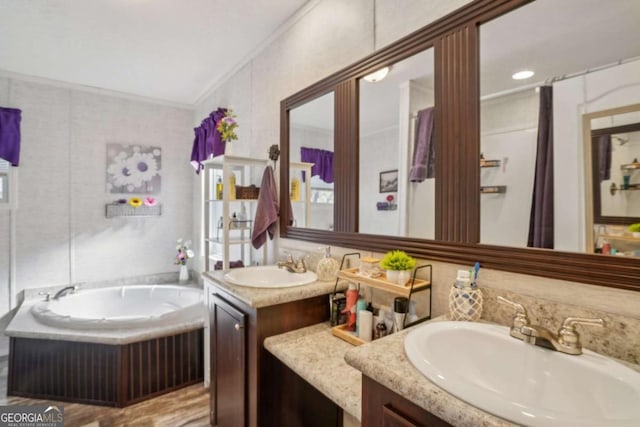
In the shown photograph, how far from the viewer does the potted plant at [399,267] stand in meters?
1.13

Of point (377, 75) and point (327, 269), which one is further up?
point (377, 75)

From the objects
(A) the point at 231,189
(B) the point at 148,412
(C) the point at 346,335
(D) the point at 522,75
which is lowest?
(B) the point at 148,412

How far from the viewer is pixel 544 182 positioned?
92 centimetres

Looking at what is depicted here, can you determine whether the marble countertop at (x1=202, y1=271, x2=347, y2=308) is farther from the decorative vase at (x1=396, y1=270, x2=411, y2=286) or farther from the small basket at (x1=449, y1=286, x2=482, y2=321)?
the small basket at (x1=449, y1=286, x2=482, y2=321)

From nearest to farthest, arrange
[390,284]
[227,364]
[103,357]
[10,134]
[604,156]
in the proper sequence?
[604,156] → [390,284] → [227,364] → [103,357] → [10,134]

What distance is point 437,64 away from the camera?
1158 mm

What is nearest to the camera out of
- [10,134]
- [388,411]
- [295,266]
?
[388,411]

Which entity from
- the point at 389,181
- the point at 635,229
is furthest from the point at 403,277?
the point at 635,229

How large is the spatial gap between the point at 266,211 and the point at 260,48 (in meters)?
1.35

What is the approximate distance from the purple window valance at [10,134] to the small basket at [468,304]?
12.8ft

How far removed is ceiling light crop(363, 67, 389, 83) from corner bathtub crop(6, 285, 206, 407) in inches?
83.9

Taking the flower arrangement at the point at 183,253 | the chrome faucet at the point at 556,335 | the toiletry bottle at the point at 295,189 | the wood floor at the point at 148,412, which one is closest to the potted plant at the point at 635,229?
the chrome faucet at the point at 556,335

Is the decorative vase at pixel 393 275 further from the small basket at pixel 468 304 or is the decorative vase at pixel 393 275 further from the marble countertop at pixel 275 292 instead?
the marble countertop at pixel 275 292

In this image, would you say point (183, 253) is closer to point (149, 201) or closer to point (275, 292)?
point (149, 201)
